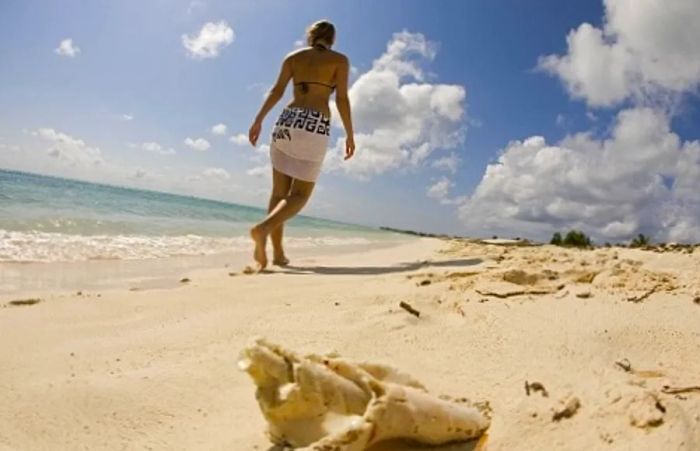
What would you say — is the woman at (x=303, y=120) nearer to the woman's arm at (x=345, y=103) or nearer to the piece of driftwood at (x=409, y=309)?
the woman's arm at (x=345, y=103)

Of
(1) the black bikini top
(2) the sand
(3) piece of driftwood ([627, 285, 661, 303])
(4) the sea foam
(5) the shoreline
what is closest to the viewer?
(2) the sand

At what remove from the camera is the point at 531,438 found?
4.33ft

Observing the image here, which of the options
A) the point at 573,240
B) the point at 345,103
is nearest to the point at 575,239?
the point at 573,240

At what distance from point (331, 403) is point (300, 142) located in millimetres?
3943

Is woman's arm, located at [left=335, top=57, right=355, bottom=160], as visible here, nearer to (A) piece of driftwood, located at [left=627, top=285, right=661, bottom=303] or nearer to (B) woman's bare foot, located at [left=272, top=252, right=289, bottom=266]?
(B) woman's bare foot, located at [left=272, top=252, right=289, bottom=266]

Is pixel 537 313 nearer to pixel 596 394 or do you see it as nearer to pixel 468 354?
pixel 468 354

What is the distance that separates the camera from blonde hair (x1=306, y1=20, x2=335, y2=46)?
507 centimetres

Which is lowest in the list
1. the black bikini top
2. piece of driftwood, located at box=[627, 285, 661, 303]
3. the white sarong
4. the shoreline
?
the shoreline

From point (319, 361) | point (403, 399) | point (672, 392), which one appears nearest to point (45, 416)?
point (319, 361)

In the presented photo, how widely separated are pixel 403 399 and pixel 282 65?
4.47 m

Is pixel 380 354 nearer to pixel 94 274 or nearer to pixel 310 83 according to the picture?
pixel 94 274

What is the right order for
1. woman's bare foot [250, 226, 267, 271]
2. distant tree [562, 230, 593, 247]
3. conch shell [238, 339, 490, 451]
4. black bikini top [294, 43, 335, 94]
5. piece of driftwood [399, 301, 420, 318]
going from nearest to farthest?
conch shell [238, 339, 490, 451], piece of driftwood [399, 301, 420, 318], woman's bare foot [250, 226, 267, 271], black bikini top [294, 43, 335, 94], distant tree [562, 230, 593, 247]

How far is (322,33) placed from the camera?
5.07 metres

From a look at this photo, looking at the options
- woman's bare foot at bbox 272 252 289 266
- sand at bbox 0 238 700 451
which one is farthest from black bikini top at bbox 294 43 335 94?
sand at bbox 0 238 700 451
